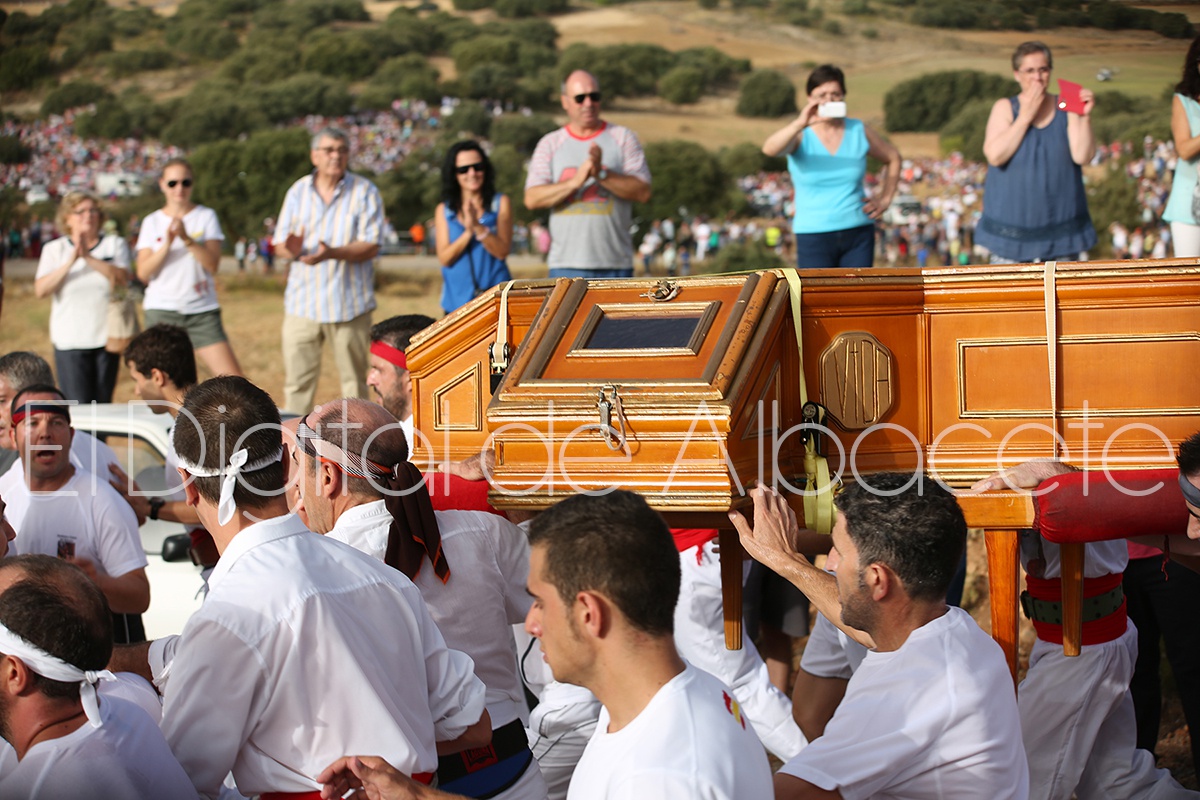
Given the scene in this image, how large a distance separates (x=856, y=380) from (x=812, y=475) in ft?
1.18

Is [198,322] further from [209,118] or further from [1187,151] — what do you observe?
[209,118]

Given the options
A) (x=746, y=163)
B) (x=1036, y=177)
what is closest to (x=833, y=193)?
(x=1036, y=177)

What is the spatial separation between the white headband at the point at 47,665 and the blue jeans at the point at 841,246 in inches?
201

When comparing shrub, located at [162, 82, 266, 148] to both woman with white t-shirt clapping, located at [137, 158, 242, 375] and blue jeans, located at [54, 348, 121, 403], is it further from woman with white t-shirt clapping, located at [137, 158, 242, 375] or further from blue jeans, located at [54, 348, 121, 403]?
woman with white t-shirt clapping, located at [137, 158, 242, 375]

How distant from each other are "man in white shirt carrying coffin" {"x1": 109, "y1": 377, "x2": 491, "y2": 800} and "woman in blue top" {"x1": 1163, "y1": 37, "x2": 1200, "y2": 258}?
18.0ft

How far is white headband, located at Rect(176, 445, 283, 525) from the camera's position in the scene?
2.72 m

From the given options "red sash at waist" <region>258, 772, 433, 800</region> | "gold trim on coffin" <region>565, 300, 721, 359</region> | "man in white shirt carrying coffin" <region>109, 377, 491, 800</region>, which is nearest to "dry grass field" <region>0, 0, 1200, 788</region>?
"gold trim on coffin" <region>565, 300, 721, 359</region>

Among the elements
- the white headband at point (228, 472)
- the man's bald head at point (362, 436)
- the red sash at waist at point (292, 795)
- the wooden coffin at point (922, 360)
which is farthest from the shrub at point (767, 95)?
the red sash at waist at point (292, 795)

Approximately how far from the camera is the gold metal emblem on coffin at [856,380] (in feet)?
12.8

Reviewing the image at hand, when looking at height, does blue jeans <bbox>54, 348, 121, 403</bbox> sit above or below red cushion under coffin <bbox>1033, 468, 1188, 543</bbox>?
below

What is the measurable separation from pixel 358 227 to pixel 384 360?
3214 mm

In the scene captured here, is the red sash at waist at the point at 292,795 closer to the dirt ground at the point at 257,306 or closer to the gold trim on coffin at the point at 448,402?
the gold trim on coffin at the point at 448,402

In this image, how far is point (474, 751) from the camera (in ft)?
10.8

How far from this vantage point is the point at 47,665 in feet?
8.57
